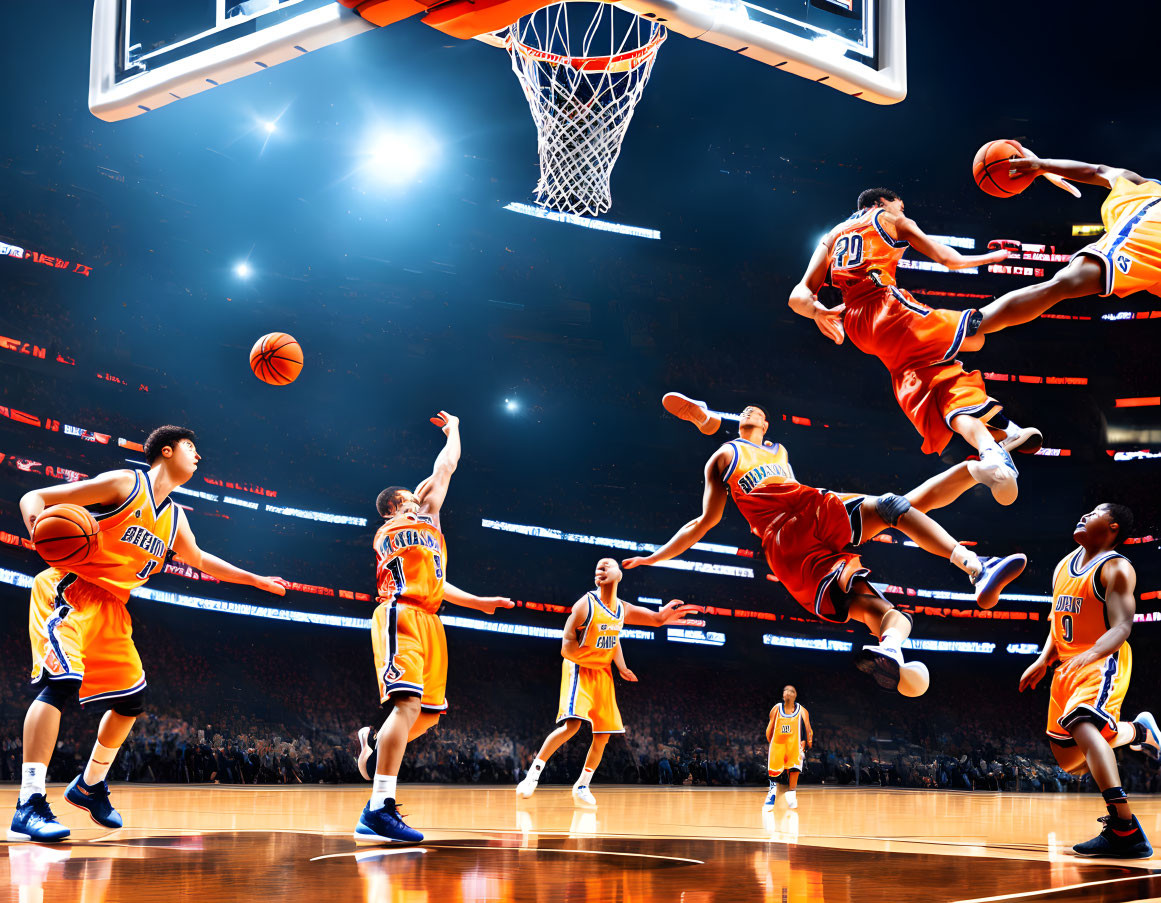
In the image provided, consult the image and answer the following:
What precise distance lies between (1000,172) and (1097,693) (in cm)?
264

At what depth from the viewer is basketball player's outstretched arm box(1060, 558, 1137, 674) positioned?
539 cm

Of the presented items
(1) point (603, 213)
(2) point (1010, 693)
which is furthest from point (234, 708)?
(2) point (1010, 693)

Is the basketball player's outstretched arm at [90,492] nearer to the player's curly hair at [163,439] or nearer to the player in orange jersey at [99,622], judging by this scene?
the player in orange jersey at [99,622]

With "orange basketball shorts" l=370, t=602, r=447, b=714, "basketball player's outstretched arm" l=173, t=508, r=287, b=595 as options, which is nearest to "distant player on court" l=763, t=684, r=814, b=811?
"orange basketball shorts" l=370, t=602, r=447, b=714

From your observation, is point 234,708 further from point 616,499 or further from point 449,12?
point 449,12

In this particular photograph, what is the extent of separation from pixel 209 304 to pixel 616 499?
677 cm

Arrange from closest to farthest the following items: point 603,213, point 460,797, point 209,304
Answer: point 460,797
point 209,304
point 603,213

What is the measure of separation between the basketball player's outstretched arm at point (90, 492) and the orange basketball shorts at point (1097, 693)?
15.6 ft

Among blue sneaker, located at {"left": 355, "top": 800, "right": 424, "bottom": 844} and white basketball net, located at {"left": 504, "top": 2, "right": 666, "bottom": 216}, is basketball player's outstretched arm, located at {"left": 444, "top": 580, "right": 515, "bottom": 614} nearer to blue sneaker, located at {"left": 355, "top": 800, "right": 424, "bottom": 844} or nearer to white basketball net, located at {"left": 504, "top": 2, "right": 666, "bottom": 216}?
Result: blue sneaker, located at {"left": 355, "top": 800, "right": 424, "bottom": 844}

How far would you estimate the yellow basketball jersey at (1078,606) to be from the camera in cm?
569

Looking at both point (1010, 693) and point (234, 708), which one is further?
point (1010, 693)

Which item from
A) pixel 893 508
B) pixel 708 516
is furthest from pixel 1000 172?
pixel 708 516

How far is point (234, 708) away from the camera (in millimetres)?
13172

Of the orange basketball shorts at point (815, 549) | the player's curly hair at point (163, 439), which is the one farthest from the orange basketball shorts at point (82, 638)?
the orange basketball shorts at point (815, 549)
